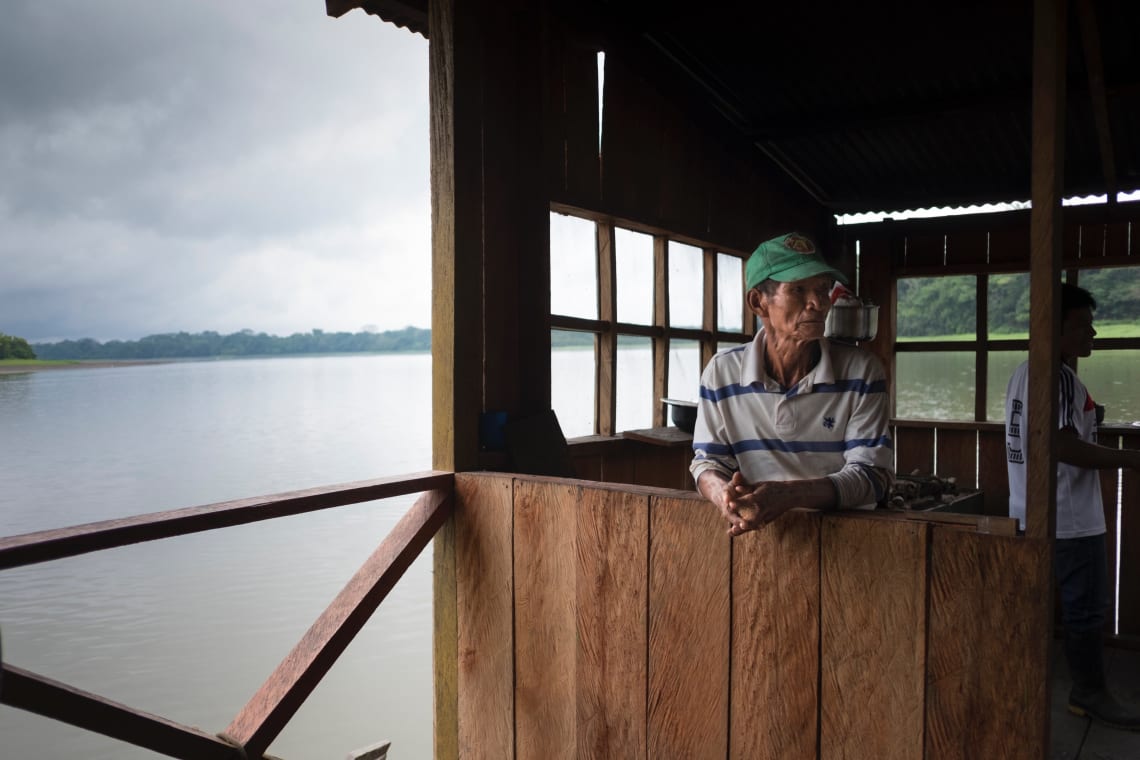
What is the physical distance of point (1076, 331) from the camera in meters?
3.17

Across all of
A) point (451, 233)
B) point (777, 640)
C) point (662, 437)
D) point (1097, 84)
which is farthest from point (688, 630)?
point (1097, 84)

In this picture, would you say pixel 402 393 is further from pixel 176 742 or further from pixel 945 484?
pixel 176 742

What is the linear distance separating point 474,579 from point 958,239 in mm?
5076

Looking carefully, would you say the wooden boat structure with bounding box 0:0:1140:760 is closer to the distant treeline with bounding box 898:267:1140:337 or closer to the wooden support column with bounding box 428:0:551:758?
the wooden support column with bounding box 428:0:551:758

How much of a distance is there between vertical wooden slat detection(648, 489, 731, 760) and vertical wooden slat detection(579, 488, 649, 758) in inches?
1.4

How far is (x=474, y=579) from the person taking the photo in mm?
2371

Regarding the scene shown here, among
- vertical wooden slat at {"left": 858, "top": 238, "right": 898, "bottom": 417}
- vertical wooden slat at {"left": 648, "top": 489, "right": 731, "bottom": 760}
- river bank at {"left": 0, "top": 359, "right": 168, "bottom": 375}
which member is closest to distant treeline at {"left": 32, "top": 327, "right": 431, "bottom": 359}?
river bank at {"left": 0, "top": 359, "right": 168, "bottom": 375}

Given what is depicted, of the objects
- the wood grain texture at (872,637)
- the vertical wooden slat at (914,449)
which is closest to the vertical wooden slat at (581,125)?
the wood grain texture at (872,637)

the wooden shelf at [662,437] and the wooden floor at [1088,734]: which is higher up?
the wooden shelf at [662,437]

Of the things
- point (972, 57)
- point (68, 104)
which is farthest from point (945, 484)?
point (68, 104)

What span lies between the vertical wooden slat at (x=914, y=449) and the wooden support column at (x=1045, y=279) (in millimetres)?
4395

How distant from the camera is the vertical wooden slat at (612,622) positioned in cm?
195

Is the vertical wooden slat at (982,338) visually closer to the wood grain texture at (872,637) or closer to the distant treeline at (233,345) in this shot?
the wood grain texture at (872,637)

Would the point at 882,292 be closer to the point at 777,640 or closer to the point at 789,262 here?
the point at 789,262
